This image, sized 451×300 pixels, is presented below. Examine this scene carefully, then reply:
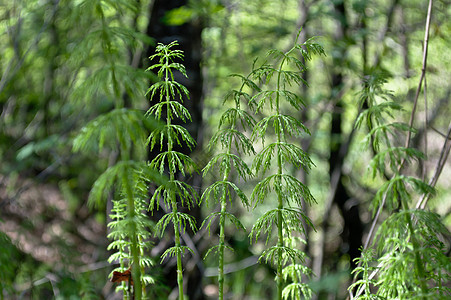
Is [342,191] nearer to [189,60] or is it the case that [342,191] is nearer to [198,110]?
[198,110]

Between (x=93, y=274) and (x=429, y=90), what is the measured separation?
2.90 meters

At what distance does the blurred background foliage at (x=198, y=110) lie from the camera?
7.43 feet

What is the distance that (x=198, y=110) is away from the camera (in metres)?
2.27

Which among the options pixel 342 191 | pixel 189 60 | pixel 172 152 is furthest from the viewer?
pixel 342 191

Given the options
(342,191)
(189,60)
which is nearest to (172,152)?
(189,60)

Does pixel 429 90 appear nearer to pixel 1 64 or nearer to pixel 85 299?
pixel 85 299

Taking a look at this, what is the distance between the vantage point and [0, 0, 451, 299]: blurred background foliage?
227 cm

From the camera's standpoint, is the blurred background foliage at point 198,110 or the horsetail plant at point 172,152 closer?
the horsetail plant at point 172,152

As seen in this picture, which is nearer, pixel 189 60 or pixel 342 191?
pixel 189 60

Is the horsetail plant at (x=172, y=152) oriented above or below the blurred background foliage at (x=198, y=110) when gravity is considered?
below

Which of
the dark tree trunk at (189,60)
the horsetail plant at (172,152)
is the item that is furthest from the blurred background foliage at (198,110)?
the horsetail plant at (172,152)

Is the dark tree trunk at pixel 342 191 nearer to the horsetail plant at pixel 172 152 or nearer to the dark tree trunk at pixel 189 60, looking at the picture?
the dark tree trunk at pixel 189 60

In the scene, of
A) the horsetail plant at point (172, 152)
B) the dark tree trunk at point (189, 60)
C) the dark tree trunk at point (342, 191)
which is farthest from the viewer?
the dark tree trunk at point (342, 191)

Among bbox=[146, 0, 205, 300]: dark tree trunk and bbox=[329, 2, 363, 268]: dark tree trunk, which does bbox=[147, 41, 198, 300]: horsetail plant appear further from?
bbox=[329, 2, 363, 268]: dark tree trunk
